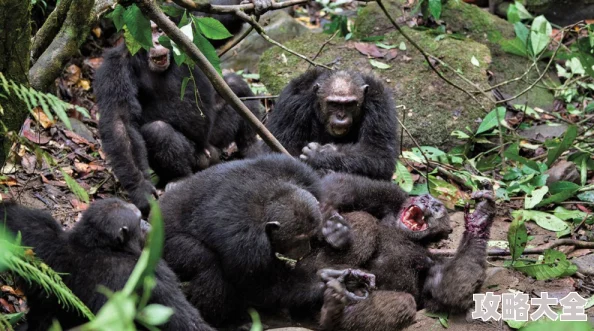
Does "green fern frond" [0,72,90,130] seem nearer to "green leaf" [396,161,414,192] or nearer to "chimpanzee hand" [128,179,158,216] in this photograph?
"chimpanzee hand" [128,179,158,216]

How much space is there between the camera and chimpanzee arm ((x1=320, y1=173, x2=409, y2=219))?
6.72 metres

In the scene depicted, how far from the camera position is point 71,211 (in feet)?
24.9

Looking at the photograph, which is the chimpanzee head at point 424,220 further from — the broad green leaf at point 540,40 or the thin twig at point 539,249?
the broad green leaf at point 540,40

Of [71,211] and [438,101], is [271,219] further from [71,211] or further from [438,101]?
[438,101]

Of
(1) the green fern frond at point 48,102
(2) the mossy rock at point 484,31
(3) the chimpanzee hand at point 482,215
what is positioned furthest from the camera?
(2) the mossy rock at point 484,31

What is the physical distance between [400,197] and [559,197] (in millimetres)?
2492

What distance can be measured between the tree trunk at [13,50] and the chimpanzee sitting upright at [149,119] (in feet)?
10.6

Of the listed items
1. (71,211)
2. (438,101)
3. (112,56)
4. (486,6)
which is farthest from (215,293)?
(486,6)

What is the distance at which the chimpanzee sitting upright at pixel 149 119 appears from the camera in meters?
8.15

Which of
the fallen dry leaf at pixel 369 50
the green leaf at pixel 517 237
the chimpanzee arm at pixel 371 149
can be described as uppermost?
the chimpanzee arm at pixel 371 149

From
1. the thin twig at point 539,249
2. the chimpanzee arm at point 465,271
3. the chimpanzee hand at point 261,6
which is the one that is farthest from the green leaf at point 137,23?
the thin twig at point 539,249

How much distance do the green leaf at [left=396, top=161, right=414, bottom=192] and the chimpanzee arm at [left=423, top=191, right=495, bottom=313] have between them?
231 cm

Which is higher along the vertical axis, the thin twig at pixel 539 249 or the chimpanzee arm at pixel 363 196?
the chimpanzee arm at pixel 363 196

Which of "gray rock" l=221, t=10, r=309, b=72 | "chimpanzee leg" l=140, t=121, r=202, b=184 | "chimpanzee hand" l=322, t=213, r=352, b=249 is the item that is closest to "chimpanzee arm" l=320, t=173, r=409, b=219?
"chimpanzee hand" l=322, t=213, r=352, b=249
